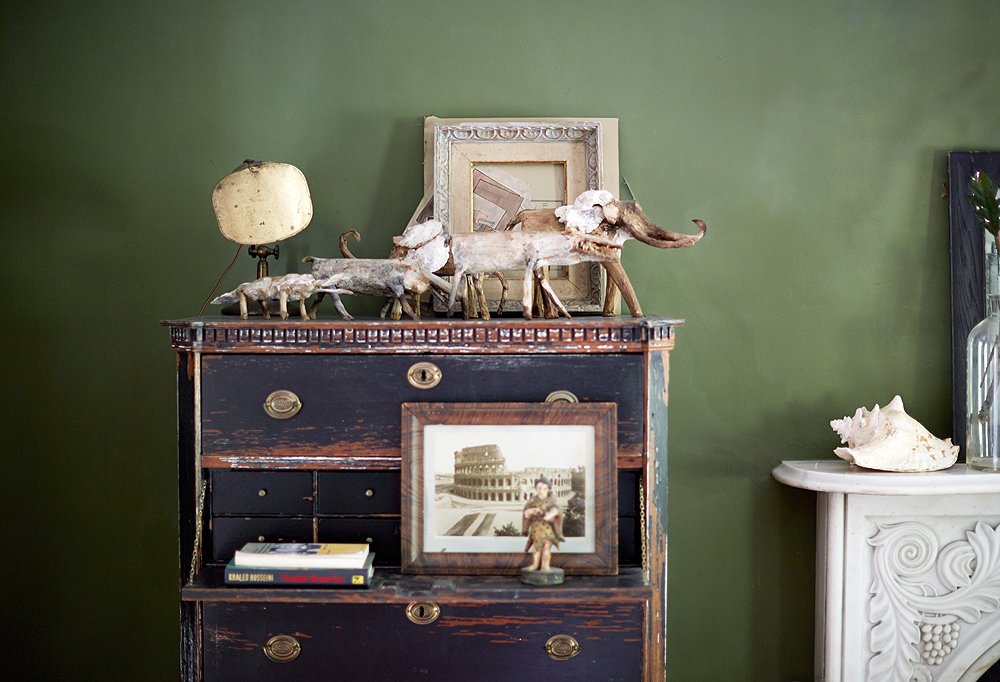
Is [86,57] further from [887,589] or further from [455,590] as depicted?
[887,589]

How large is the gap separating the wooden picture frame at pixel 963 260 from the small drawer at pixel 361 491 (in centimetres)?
164

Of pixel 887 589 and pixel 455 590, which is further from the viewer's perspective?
pixel 887 589

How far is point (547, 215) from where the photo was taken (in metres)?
2.32

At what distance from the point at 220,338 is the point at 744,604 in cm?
169

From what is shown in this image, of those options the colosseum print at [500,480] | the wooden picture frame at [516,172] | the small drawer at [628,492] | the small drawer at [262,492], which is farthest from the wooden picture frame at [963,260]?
the small drawer at [262,492]

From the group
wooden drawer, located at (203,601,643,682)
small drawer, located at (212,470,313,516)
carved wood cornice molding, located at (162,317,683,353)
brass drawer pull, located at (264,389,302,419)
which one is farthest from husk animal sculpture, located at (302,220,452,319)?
wooden drawer, located at (203,601,643,682)

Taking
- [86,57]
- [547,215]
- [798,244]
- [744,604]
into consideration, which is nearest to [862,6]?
[798,244]

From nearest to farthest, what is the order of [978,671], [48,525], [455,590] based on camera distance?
[455,590] → [978,671] → [48,525]

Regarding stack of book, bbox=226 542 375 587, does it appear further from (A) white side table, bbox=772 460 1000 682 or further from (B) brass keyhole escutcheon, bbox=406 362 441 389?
(A) white side table, bbox=772 460 1000 682

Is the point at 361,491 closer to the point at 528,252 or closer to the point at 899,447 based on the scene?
the point at 528,252

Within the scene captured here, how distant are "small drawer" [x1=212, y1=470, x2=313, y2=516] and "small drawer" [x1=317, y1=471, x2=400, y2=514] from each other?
41mm

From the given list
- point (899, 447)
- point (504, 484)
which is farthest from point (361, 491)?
point (899, 447)

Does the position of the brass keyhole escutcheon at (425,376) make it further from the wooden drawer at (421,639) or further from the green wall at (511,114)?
the green wall at (511,114)

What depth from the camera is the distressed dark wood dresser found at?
80.4 inches
